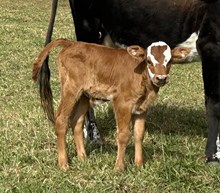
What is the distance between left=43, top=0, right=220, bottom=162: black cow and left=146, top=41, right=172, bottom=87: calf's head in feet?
→ 3.11

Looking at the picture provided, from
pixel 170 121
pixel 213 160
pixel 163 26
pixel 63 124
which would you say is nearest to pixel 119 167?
pixel 63 124

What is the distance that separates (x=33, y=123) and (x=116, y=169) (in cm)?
190

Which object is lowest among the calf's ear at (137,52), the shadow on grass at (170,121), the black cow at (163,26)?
the shadow on grass at (170,121)

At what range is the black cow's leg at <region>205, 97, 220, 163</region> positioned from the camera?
16.9ft

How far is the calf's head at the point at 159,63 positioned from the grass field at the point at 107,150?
2.54 feet

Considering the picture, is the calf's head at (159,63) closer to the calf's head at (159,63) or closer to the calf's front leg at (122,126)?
the calf's head at (159,63)

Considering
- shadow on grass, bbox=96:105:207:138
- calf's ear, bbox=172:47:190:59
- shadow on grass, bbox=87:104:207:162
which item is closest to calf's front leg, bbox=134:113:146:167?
shadow on grass, bbox=87:104:207:162

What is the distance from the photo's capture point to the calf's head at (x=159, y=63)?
14.1ft

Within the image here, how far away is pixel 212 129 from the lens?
523 centimetres

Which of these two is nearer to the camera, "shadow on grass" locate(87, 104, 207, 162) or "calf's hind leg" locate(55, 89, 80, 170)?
"calf's hind leg" locate(55, 89, 80, 170)

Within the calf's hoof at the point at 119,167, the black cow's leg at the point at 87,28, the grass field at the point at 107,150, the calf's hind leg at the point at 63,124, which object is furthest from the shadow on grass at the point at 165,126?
the calf's hind leg at the point at 63,124

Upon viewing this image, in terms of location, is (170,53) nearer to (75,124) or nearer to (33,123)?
(75,124)

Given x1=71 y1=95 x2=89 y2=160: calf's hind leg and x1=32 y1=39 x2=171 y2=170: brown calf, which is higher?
x1=32 y1=39 x2=171 y2=170: brown calf

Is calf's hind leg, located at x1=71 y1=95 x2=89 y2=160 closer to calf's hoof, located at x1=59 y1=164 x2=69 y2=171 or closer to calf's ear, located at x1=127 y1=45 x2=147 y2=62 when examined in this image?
calf's hoof, located at x1=59 y1=164 x2=69 y2=171
